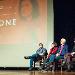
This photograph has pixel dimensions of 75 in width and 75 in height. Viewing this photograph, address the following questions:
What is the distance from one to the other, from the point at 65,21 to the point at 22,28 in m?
1.60

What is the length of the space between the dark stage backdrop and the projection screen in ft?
0.62

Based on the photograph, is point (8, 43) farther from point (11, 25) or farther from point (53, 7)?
point (53, 7)

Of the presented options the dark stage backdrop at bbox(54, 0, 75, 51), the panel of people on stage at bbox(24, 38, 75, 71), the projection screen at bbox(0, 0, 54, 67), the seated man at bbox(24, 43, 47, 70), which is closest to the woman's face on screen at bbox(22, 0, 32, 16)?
the projection screen at bbox(0, 0, 54, 67)

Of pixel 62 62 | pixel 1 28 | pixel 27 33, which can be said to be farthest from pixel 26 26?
pixel 62 62

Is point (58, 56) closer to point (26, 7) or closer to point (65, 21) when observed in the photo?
point (65, 21)

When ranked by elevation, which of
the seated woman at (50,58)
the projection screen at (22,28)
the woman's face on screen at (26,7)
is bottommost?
the seated woman at (50,58)

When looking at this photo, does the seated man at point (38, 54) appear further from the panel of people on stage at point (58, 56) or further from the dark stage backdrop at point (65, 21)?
the dark stage backdrop at point (65, 21)

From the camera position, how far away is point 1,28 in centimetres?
1202

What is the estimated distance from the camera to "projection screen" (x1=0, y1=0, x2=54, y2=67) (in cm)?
1143

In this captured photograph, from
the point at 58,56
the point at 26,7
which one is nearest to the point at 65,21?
the point at 26,7

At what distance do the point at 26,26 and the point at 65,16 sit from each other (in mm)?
1464

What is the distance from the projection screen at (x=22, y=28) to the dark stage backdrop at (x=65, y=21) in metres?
0.19

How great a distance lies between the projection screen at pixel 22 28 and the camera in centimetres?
1143

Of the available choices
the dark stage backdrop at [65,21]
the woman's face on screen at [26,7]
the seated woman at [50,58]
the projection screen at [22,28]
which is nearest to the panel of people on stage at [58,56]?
the seated woman at [50,58]
